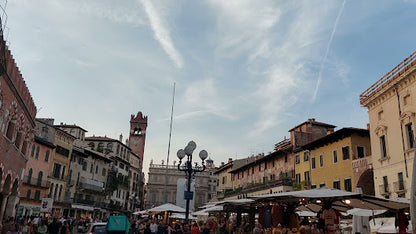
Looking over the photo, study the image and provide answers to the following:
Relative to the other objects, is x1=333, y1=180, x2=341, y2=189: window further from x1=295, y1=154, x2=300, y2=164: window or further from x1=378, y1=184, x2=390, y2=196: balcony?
x1=295, y1=154, x2=300, y2=164: window

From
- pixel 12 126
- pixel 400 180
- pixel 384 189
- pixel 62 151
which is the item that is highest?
pixel 62 151

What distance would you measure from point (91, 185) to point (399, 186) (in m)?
42.9

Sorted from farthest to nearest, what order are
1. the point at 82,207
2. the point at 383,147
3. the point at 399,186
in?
the point at 82,207
the point at 383,147
the point at 399,186

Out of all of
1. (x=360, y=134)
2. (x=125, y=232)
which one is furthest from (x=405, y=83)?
(x=125, y=232)

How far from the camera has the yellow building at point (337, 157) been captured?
3078cm

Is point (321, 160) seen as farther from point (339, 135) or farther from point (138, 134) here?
point (138, 134)

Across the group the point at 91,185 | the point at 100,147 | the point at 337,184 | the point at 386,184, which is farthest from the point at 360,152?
the point at 100,147

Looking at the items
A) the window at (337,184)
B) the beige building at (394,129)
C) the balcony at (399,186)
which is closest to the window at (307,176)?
the window at (337,184)

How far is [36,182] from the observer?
39094mm

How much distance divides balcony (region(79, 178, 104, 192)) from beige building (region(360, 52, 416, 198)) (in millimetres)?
39844

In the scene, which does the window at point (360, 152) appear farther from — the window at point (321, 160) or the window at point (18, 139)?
the window at point (18, 139)

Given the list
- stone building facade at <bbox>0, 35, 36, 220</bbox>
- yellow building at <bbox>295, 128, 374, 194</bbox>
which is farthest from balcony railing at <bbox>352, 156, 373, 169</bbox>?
stone building facade at <bbox>0, 35, 36, 220</bbox>

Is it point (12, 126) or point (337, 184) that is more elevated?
point (12, 126)

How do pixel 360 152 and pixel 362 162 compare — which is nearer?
pixel 362 162
